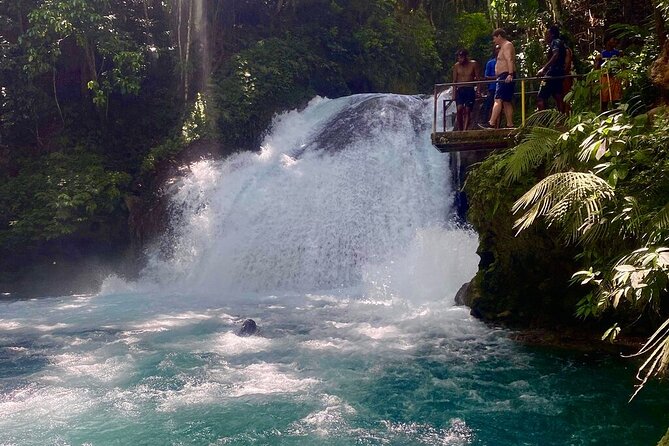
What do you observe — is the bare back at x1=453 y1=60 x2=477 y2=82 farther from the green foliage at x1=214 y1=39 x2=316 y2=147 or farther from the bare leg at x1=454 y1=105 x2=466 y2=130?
the green foliage at x1=214 y1=39 x2=316 y2=147

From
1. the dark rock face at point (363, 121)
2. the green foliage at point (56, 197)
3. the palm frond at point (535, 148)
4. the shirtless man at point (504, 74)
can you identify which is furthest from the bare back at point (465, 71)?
the green foliage at point (56, 197)

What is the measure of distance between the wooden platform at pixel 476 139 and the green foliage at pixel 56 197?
957 centimetres

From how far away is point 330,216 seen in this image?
13.4 metres

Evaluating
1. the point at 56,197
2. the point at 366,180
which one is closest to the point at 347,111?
the point at 366,180

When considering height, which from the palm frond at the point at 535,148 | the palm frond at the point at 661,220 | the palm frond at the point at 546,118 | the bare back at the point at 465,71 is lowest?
the palm frond at the point at 661,220

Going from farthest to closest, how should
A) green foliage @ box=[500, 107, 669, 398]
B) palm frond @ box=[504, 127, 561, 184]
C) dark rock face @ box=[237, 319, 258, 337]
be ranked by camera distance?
dark rock face @ box=[237, 319, 258, 337] → palm frond @ box=[504, 127, 561, 184] → green foliage @ box=[500, 107, 669, 398]

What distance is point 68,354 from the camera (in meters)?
8.66

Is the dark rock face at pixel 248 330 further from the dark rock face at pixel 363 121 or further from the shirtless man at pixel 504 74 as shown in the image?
the dark rock face at pixel 363 121

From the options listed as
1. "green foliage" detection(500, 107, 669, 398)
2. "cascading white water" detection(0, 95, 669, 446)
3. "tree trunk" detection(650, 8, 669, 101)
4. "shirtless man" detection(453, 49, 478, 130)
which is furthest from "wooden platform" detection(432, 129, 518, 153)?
"cascading white water" detection(0, 95, 669, 446)

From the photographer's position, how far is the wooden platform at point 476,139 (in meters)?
8.38

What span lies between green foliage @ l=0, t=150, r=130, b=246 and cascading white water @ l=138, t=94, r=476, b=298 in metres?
1.87

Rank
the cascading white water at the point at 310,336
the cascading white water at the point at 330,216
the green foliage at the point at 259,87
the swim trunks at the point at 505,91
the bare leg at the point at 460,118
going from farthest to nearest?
the green foliage at the point at 259,87
the cascading white water at the point at 330,216
the bare leg at the point at 460,118
the swim trunks at the point at 505,91
the cascading white water at the point at 310,336

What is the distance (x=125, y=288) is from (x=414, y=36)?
14.8 metres

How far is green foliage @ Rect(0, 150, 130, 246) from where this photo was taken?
15.0 meters
